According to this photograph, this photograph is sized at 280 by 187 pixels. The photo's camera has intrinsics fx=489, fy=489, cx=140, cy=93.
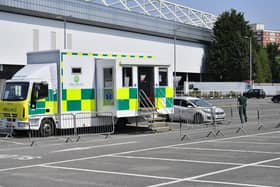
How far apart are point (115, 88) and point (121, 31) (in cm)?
5449

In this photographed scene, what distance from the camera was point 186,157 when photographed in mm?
12477

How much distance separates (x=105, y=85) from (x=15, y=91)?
143 inches

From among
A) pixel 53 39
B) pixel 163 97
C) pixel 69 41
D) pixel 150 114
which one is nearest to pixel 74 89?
pixel 150 114

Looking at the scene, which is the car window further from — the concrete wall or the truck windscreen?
the concrete wall

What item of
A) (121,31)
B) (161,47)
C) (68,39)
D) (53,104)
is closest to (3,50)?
(68,39)

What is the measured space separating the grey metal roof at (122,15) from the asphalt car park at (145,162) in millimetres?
41779

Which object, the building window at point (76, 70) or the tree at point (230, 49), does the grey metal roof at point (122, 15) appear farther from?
the building window at point (76, 70)

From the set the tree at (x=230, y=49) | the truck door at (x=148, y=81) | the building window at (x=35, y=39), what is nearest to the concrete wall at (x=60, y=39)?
the building window at (x=35, y=39)

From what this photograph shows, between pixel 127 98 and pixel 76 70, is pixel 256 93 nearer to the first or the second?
pixel 127 98

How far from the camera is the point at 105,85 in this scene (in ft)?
66.4

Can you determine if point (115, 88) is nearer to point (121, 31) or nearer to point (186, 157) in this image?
point (186, 157)

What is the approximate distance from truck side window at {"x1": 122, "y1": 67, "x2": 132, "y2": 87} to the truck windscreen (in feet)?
12.9

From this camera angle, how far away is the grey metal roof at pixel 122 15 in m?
58.6

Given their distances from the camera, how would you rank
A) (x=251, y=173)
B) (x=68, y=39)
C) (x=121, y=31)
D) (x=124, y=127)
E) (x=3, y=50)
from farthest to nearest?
(x=121, y=31) → (x=68, y=39) → (x=3, y=50) → (x=124, y=127) → (x=251, y=173)
